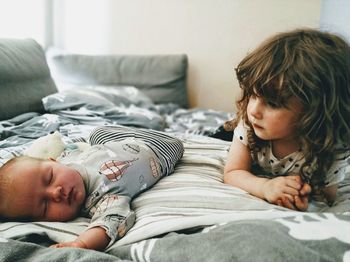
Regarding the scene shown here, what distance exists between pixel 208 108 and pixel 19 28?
1317 millimetres

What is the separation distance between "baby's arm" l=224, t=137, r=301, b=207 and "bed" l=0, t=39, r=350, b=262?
0.03 m

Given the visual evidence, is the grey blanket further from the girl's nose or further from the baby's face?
the girl's nose

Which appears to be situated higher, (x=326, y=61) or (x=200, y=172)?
(x=326, y=61)

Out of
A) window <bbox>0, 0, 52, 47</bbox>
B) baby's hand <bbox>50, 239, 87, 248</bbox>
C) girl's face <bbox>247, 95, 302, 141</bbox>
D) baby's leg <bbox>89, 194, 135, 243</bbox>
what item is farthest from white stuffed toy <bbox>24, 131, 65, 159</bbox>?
window <bbox>0, 0, 52, 47</bbox>

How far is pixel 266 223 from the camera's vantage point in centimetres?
62

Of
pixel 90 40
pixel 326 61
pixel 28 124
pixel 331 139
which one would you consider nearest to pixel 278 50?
pixel 326 61

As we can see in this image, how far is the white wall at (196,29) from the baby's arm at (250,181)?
4.83 ft

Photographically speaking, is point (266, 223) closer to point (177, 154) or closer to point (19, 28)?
point (177, 154)

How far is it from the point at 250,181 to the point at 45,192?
46cm

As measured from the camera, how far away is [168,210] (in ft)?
2.46

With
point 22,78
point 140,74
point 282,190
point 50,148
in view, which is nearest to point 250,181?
point 282,190

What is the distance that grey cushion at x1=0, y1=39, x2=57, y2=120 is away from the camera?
1.50m

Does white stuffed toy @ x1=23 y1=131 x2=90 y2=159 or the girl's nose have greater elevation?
the girl's nose

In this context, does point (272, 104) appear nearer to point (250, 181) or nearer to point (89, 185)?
point (250, 181)
